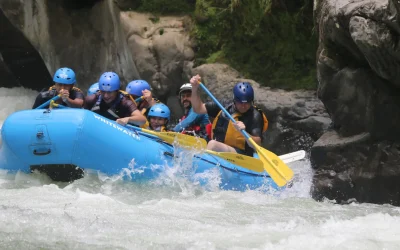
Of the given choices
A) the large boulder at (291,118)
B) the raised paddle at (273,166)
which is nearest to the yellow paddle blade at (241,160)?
the raised paddle at (273,166)

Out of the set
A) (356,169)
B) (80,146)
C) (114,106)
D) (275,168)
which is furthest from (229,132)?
(80,146)

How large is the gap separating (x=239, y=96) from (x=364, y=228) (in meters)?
2.41

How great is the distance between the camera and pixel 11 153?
6363mm

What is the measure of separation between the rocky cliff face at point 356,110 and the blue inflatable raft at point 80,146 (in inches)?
49.6

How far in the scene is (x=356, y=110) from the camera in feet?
20.0

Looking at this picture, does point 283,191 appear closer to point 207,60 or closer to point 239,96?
point 239,96

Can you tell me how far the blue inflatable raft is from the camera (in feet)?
20.2

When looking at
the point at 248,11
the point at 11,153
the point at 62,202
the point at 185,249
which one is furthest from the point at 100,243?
the point at 248,11

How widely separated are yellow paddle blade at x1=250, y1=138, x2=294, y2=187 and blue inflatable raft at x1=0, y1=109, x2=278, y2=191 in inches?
23.3

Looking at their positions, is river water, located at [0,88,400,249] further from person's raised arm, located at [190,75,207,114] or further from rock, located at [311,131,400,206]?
person's raised arm, located at [190,75,207,114]

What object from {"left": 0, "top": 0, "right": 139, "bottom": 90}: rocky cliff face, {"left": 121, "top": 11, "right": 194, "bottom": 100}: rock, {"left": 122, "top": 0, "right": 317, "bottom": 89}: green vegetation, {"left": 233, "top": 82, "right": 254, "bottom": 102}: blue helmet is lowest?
{"left": 0, "top": 0, "right": 139, "bottom": 90}: rocky cliff face

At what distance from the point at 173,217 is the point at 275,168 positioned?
1.79 m

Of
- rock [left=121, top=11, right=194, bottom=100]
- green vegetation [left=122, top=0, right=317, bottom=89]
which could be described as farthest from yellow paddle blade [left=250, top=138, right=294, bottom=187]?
rock [left=121, top=11, right=194, bottom=100]

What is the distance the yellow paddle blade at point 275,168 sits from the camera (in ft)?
21.1
